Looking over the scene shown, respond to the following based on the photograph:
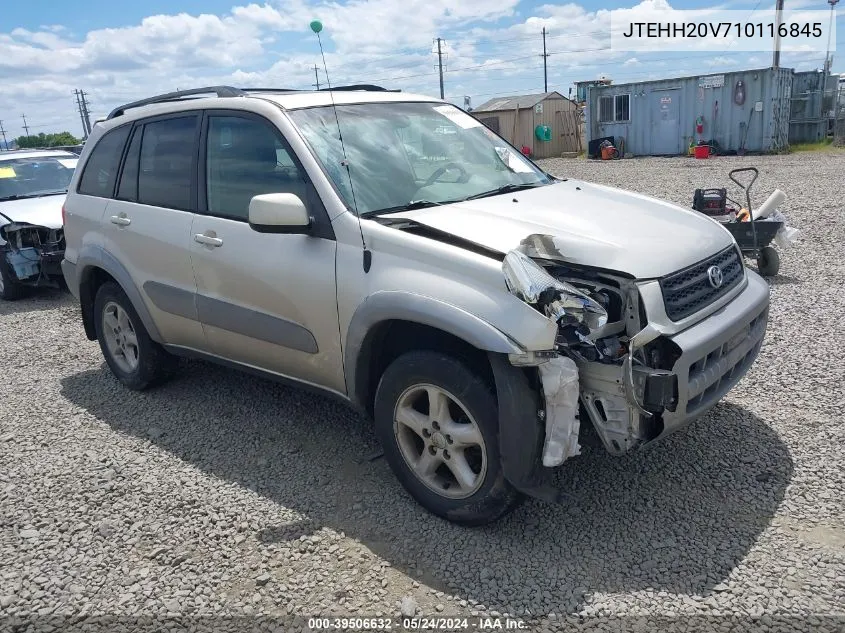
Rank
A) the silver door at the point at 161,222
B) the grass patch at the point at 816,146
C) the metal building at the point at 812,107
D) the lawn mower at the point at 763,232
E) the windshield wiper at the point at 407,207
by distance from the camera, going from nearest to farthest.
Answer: the windshield wiper at the point at 407,207
the silver door at the point at 161,222
the lawn mower at the point at 763,232
the grass patch at the point at 816,146
the metal building at the point at 812,107

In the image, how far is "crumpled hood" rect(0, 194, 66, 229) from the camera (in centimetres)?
856

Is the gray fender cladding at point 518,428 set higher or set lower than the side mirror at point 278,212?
lower

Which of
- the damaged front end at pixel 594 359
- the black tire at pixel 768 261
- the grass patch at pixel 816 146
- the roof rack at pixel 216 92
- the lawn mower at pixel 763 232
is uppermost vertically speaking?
the roof rack at pixel 216 92

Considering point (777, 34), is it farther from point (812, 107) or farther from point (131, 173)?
point (131, 173)

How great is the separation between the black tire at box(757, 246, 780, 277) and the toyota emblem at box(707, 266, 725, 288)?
14.6ft

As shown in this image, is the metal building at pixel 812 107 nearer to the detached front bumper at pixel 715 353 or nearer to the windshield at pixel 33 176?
the windshield at pixel 33 176

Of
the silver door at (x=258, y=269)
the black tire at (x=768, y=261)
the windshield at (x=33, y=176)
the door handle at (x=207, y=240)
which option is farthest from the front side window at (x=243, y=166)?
the windshield at (x=33, y=176)

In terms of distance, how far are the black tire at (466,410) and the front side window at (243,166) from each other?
1.10 meters

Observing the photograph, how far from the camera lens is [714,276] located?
130 inches

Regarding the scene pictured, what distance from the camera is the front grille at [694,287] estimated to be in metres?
3.00

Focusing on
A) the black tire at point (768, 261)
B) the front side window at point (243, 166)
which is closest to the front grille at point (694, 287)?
the front side window at point (243, 166)

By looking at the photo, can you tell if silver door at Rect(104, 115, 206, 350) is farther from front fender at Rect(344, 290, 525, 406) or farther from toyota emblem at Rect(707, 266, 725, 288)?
toyota emblem at Rect(707, 266, 725, 288)

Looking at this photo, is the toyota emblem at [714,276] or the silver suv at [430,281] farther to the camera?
the toyota emblem at [714,276]

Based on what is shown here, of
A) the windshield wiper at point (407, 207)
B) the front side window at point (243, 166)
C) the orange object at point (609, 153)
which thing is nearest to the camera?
the windshield wiper at point (407, 207)
